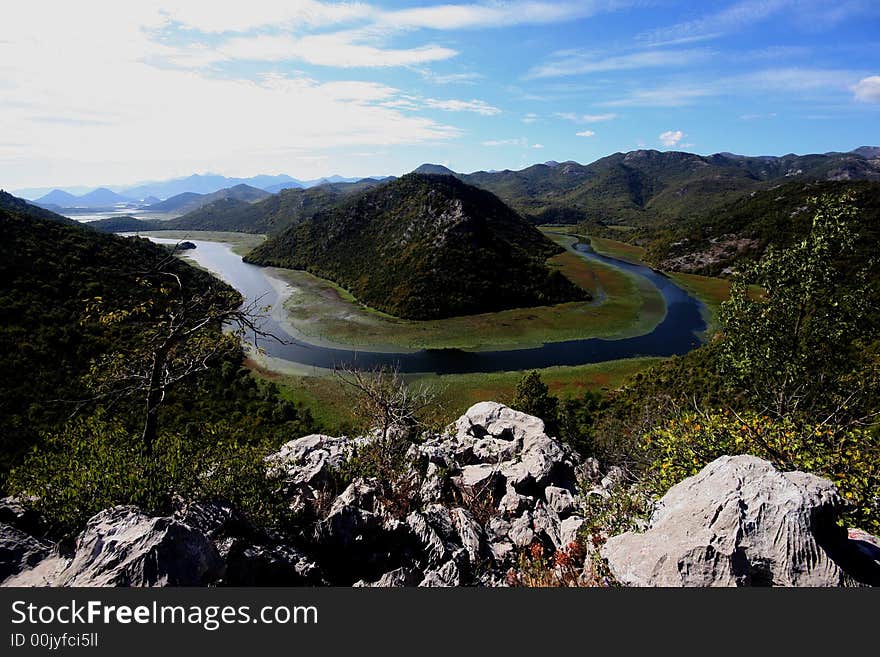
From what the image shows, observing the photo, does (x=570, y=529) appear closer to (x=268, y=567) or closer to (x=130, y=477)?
(x=268, y=567)

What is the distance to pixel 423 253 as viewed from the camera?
361ft

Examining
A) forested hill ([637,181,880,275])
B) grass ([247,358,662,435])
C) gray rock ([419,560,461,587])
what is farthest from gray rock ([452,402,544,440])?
forested hill ([637,181,880,275])

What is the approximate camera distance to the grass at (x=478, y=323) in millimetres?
76750

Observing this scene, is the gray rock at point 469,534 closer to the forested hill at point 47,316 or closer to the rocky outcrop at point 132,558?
the rocky outcrop at point 132,558

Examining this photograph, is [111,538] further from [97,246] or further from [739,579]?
[97,246]

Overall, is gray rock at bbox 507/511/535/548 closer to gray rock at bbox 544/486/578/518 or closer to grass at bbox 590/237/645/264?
gray rock at bbox 544/486/578/518

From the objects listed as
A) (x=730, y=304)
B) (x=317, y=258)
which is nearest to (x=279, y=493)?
(x=730, y=304)

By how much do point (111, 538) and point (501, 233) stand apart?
504 ft

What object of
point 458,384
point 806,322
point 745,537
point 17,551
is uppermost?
point 806,322

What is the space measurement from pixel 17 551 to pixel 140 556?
4518mm

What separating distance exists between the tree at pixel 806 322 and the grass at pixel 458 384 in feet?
105

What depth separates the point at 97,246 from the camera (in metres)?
60.7

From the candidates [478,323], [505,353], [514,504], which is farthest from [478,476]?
[478,323]

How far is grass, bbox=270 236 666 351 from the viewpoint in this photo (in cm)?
7675
